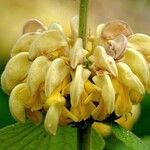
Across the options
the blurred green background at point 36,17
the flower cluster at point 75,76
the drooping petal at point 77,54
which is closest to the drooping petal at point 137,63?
the flower cluster at point 75,76

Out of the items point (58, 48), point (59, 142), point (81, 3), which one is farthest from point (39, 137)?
point (81, 3)

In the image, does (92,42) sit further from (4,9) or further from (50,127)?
(4,9)

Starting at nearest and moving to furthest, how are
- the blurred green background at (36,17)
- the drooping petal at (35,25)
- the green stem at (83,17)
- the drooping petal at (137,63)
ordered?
1. the green stem at (83,17)
2. the drooping petal at (137,63)
3. the drooping petal at (35,25)
4. the blurred green background at (36,17)

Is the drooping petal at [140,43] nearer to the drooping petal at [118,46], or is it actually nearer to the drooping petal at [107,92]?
the drooping petal at [118,46]

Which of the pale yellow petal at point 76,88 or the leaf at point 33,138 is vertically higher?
the pale yellow petal at point 76,88

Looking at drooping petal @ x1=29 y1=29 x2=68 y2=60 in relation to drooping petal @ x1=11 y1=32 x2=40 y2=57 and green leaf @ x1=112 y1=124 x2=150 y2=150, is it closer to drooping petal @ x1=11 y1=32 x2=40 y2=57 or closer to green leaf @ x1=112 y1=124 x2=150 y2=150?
drooping petal @ x1=11 y1=32 x2=40 y2=57

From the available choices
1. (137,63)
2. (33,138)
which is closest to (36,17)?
(33,138)

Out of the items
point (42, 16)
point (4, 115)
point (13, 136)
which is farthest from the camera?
point (42, 16)
